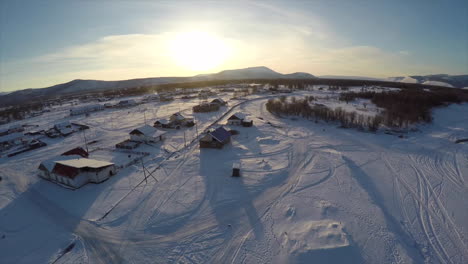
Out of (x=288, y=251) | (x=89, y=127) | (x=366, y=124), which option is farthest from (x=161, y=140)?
(x=366, y=124)

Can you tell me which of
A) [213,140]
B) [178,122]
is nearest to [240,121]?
[178,122]

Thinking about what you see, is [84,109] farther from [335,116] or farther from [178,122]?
[335,116]

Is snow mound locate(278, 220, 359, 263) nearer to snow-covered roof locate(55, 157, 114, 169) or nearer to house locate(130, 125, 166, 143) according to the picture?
snow-covered roof locate(55, 157, 114, 169)

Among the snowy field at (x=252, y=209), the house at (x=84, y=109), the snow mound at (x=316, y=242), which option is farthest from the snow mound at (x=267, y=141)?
the house at (x=84, y=109)

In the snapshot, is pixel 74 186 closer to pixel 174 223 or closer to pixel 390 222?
pixel 174 223

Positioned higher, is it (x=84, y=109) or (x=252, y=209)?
(x=84, y=109)

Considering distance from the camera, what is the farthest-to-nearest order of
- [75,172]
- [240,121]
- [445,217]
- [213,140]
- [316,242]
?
[240,121]
[213,140]
[75,172]
[445,217]
[316,242]

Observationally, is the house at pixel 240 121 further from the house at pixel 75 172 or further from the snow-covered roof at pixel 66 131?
the snow-covered roof at pixel 66 131
